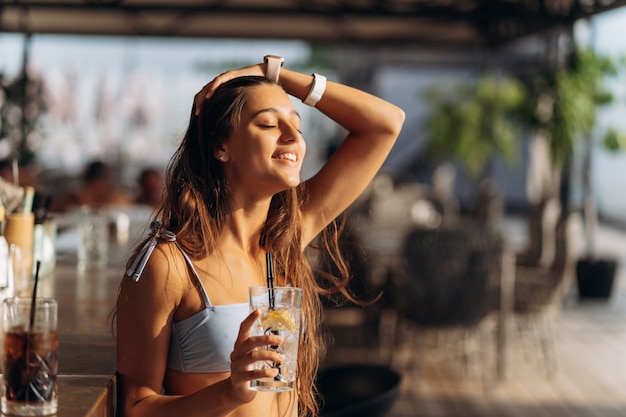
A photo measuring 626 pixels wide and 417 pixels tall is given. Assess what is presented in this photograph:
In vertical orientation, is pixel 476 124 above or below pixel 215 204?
above

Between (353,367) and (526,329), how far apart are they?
13.9ft

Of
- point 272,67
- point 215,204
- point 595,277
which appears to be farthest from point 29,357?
point 595,277

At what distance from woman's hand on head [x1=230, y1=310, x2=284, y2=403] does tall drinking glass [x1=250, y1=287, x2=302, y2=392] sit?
0.02 meters

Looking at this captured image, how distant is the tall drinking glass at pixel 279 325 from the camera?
1551 millimetres

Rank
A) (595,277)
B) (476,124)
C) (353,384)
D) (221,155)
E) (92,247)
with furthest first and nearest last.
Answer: (476,124)
(595,277)
(92,247)
(353,384)
(221,155)

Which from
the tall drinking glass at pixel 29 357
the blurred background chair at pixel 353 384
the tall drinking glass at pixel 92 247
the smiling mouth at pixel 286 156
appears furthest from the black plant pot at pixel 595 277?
the tall drinking glass at pixel 29 357

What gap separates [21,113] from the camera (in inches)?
351

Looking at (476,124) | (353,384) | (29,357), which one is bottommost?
(353,384)

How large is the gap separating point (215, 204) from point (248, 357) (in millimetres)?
433

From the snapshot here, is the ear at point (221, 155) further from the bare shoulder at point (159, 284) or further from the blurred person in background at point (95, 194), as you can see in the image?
the blurred person in background at point (95, 194)

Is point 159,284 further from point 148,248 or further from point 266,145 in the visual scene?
point 266,145

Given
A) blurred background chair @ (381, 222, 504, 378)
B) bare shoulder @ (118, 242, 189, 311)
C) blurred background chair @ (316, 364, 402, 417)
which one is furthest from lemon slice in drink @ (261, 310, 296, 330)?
blurred background chair @ (381, 222, 504, 378)

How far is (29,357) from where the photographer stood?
1.49 metres

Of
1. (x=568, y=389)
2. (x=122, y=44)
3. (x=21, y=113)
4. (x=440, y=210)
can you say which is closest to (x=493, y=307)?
(x=568, y=389)
